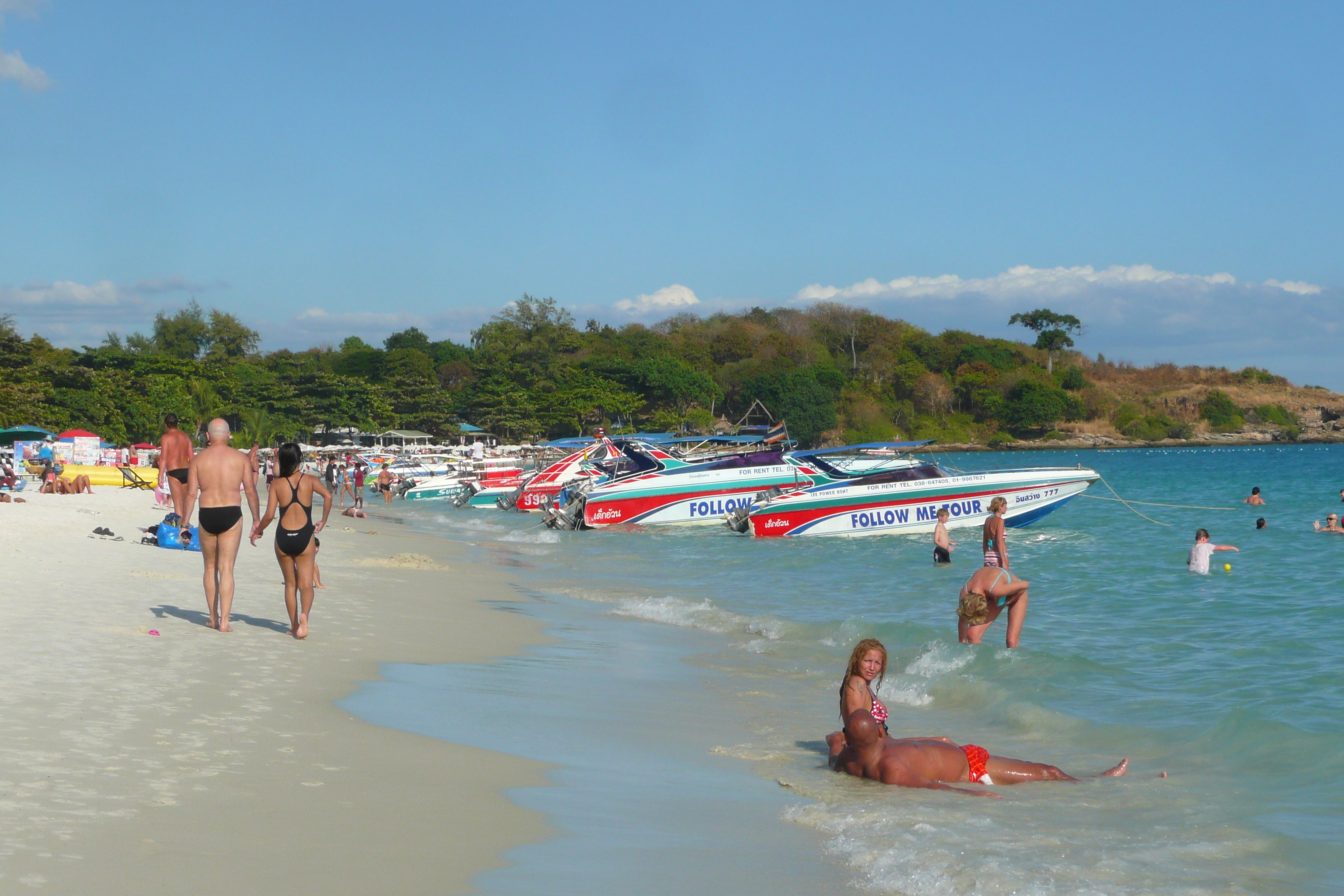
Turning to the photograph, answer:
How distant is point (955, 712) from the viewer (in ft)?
28.0

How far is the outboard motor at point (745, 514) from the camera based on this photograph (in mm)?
23453

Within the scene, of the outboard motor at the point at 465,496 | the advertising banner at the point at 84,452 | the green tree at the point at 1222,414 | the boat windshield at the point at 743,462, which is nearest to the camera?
the boat windshield at the point at 743,462

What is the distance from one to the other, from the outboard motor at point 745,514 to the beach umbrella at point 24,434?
120 feet

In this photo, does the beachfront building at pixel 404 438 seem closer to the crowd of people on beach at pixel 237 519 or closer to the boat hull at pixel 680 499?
the boat hull at pixel 680 499

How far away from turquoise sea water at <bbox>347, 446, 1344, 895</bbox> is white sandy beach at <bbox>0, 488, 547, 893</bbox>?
38 cm

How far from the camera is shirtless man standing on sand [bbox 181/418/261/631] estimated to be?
862 centimetres

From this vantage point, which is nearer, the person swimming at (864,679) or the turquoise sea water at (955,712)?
the turquoise sea water at (955,712)

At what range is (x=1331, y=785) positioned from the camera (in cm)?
635

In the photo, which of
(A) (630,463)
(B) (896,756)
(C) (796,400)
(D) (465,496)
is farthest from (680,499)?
(C) (796,400)

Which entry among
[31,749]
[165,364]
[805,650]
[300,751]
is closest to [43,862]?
[31,749]

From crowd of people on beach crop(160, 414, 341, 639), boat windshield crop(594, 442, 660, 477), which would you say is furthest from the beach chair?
crowd of people on beach crop(160, 414, 341, 639)

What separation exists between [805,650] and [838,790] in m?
5.05

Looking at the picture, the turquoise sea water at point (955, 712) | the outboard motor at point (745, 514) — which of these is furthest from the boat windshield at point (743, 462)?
the turquoise sea water at point (955, 712)

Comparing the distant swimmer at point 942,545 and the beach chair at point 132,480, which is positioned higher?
the beach chair at point 132,480
